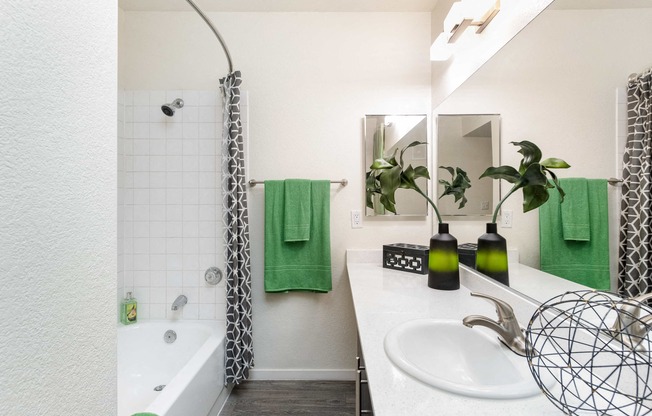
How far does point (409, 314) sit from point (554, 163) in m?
0.69

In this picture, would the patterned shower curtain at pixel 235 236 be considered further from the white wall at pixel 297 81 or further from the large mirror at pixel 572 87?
the large mirror at pixel 572 87

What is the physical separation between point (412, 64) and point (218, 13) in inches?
53.1

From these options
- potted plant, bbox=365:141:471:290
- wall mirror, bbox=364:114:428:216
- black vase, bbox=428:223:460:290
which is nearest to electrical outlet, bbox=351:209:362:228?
wall mirror, bbox=364:114:428:216

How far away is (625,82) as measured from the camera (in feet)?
2.25

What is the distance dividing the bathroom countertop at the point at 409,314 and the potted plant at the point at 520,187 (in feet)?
0.21

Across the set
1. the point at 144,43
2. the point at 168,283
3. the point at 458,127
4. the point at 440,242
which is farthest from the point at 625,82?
the point at 144,43

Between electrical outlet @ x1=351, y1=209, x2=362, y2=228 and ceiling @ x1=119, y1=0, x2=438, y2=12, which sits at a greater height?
ceiling @ x1=119, y1=0, x2=438, y2=12

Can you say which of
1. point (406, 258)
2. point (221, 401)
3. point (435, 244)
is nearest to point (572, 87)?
point (435, 244)

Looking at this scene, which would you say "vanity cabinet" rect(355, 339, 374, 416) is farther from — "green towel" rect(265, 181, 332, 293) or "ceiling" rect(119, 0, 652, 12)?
"ceiling" rect(119, 0, 652, 12)

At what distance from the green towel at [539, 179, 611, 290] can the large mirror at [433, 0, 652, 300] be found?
0.08 feet

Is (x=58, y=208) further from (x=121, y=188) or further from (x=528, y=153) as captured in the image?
(x=121, y=188)

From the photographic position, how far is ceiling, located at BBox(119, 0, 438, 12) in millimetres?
1823

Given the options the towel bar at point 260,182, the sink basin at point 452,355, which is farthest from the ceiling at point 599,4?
the towel bar at point 260,182

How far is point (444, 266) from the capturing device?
1339 millimetres
